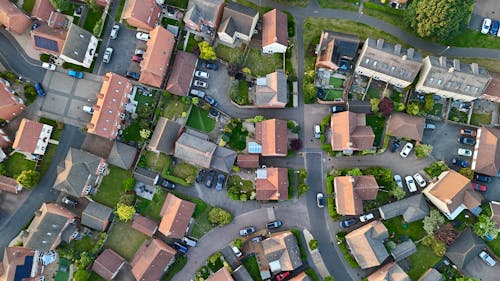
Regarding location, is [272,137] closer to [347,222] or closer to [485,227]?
[347,222]

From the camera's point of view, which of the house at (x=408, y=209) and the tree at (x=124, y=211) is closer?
the tree at (x=124, y=211)

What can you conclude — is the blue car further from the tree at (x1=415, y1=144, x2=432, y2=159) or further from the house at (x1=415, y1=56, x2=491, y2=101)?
the tree at (x1=415, y1=144, x2=432, y2=159)

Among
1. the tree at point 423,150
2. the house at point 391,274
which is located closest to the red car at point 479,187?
the tree at point 423,150

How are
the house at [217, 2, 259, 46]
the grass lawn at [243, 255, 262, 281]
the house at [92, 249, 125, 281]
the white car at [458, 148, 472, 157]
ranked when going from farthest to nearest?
1. the white car at [458, 148, 472, 157]
2. the house at [217, 2, 259, 46]
3. the grass lawn at [243, 255, 262, 281]
4. the house at [92, 249, 125, 281]

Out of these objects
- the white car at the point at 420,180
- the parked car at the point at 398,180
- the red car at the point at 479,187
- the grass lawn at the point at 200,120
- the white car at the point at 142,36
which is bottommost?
the grass lawn at the point at 200,120

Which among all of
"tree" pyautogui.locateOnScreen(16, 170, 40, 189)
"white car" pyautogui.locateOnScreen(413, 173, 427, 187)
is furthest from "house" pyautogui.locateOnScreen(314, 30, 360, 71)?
"tree" pyautogui.locateOnScreen(16, 170, 40, 189)

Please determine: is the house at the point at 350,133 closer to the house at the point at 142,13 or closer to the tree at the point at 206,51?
the tree at the point at 206,51

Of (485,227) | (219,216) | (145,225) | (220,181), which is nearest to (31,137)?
(145,225)
